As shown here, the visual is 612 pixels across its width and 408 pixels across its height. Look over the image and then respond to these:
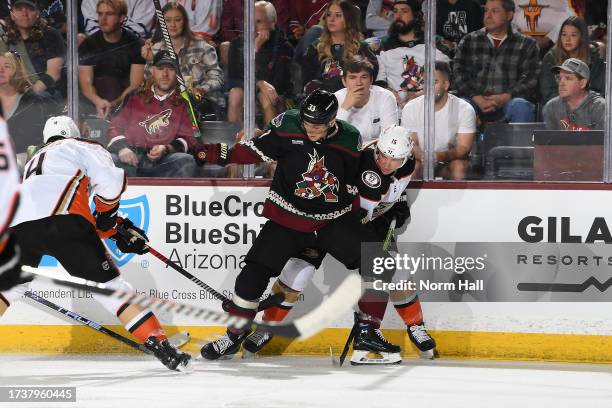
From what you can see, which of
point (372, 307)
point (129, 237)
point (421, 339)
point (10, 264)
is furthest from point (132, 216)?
point (10, 264)

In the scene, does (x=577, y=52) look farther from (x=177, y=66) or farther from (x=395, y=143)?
(x=177, y=66)

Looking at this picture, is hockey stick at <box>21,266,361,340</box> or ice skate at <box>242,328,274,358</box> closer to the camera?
hockey stick at <box>21,266,361,340</box>

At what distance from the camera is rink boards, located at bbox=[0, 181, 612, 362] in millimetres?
5039

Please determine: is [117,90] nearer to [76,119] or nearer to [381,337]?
[76,119]

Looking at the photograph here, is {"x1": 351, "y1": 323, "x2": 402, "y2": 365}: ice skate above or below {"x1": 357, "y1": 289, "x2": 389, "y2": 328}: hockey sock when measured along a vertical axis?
below

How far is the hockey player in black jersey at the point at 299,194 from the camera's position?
489 centimetres

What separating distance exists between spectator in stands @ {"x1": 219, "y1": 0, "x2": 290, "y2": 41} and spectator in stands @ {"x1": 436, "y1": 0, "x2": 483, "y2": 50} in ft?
2.24

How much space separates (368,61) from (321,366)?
140cm

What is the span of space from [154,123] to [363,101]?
3.24 feet

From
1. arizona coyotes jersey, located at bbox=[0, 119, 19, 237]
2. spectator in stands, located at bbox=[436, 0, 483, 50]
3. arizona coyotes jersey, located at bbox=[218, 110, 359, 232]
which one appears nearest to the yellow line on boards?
arizona coyotes jersey, located at bbox=[218, 110, 359, 232]

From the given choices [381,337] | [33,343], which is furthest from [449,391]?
[33,343]

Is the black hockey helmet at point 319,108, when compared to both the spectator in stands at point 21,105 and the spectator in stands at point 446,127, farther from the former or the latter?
the spectator in stands at point 21,105

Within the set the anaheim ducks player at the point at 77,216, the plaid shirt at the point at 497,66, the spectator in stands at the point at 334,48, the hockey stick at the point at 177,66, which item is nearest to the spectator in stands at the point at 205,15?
the hockey stick at the point at 177,66

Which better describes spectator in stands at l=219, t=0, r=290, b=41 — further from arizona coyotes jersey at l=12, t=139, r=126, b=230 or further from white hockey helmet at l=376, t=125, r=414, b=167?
arizona coyotes jersey at l=12, t=139, r=126, b=230
